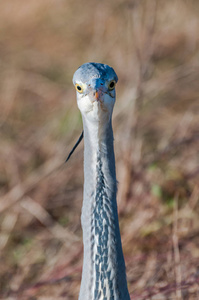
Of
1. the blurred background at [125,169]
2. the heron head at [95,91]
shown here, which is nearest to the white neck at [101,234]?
the heron head at [95,91]

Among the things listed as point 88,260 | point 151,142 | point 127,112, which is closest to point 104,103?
point 88,260

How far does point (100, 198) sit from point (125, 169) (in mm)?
1466

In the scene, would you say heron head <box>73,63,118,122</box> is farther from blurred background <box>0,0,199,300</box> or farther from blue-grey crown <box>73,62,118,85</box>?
blurred background <box>0,0,199,300</box>

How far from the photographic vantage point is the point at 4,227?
3.35 meters

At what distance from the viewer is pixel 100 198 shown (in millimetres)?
1712

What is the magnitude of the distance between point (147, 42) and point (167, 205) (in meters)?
1.19

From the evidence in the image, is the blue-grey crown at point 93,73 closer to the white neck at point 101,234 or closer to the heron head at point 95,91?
the heron head at point 95,91

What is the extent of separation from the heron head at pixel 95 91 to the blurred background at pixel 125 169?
1163 millimetres

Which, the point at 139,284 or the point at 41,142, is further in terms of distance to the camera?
the point at 41,142

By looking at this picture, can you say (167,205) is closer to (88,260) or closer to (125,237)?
(125,237)

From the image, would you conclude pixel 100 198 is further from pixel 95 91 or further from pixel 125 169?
pixel 125 169

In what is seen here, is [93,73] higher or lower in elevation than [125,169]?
lower

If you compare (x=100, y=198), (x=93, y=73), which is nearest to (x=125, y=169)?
(x=100, y=198)

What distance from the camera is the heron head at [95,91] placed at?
158 centimetres
